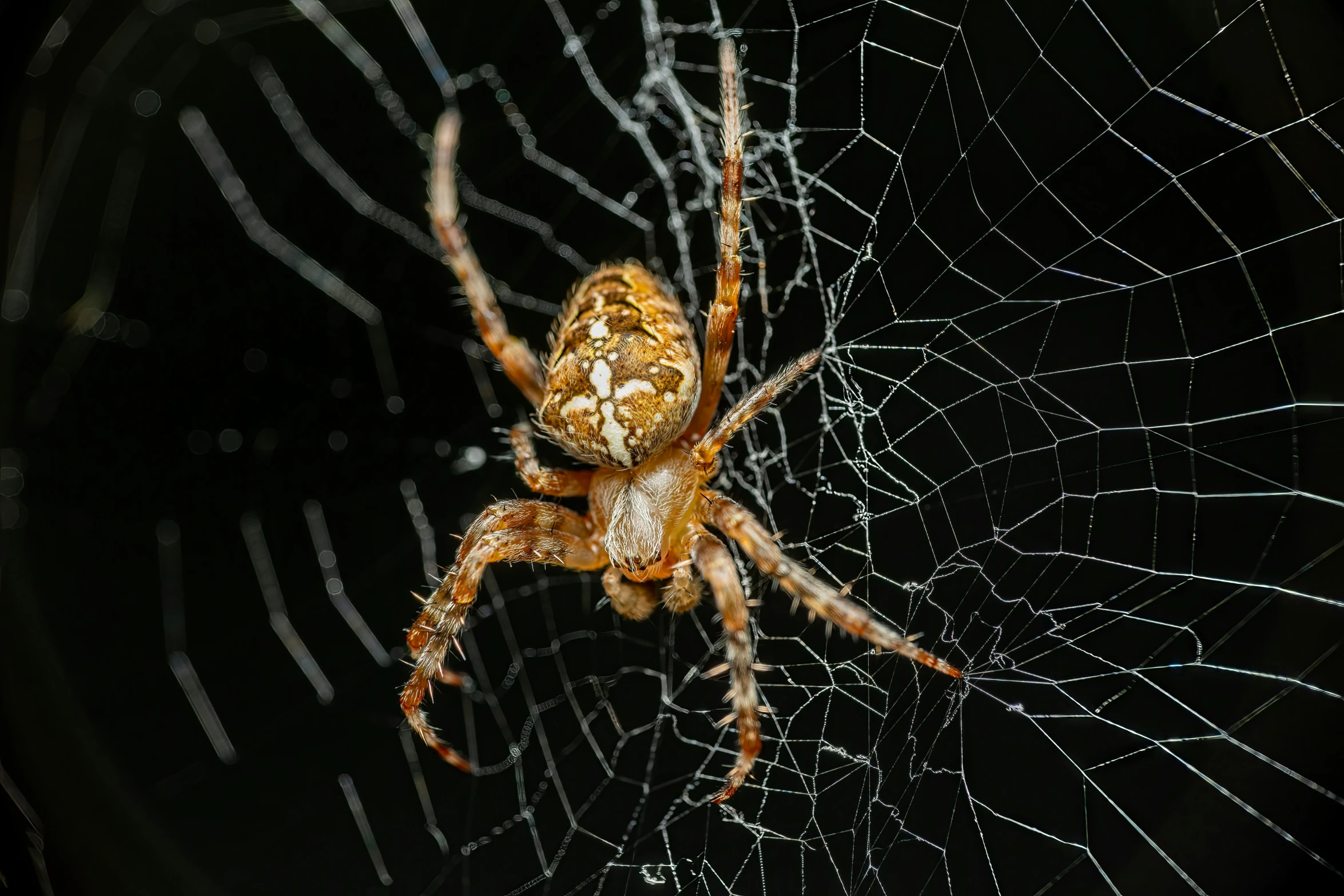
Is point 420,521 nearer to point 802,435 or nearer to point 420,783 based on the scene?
point 420,783

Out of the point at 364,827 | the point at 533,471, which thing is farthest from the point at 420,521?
the point at 533,471

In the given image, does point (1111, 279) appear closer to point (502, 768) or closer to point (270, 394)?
point (502, 768)

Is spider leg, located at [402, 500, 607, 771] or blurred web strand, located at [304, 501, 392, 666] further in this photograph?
blurred web strand, located at [304, 501, 392, 666]

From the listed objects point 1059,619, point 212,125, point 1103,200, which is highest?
point 212,125

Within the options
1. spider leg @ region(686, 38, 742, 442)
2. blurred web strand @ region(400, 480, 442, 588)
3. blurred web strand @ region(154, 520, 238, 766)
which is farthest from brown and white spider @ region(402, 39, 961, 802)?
blurred web strand @ region(154, 520, 238, 766)

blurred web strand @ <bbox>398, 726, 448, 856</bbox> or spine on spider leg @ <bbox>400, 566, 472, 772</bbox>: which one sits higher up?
spine on spider leg @ <bbox>400, 566, 472, 772</bbox>

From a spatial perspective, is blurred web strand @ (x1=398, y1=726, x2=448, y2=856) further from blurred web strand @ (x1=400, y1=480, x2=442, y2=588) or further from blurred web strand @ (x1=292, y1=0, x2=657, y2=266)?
blurred web strand @ (x1=292, y1=0, x2=657, y2=266)

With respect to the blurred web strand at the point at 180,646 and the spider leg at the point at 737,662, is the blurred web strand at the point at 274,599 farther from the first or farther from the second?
the spider leg at the point at 737,662

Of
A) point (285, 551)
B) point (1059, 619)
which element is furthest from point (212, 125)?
point (1059, 619)
